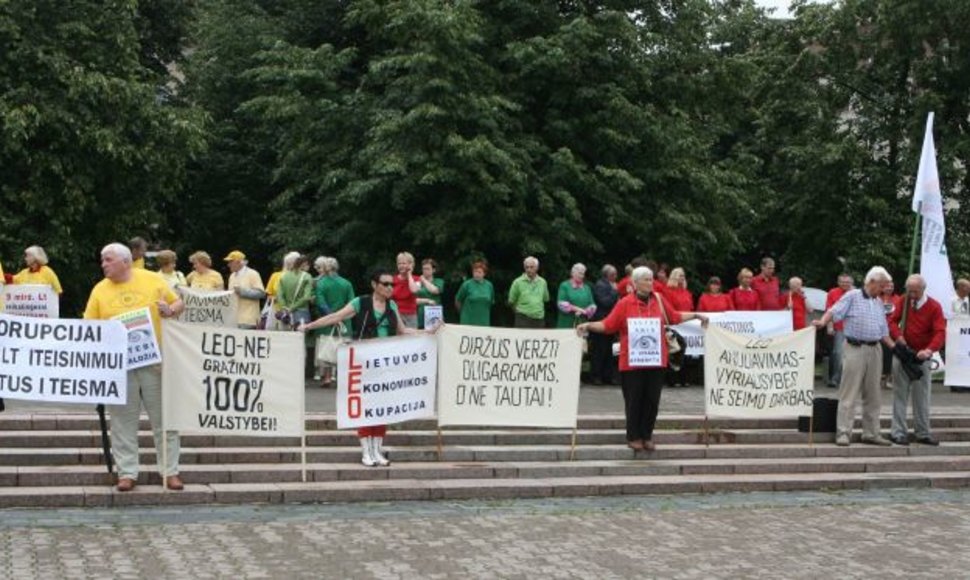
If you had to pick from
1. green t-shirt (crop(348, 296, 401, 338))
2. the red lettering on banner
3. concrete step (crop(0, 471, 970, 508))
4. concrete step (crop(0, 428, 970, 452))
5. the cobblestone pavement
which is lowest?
the cobblestone pavement

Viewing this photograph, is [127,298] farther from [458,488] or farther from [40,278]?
[40,278]

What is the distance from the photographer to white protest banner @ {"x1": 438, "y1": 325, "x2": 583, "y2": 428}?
13.4 m

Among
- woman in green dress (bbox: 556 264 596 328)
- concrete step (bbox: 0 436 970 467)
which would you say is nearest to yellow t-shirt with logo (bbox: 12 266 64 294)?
concrete step (bbox: 0 436 970 467)

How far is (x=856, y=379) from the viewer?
49.0ft

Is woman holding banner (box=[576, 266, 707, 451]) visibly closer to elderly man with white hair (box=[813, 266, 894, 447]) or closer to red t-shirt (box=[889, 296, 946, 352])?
elderly man with white hair (box=[813, 266, 894, 447])

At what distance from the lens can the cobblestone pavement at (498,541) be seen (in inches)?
351

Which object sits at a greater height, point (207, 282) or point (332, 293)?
point (207, 282)

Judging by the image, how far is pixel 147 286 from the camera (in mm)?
11484

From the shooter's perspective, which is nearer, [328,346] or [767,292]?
[328,346]

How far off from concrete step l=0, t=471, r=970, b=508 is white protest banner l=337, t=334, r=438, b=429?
70cm

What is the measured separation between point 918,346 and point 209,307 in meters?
8.93

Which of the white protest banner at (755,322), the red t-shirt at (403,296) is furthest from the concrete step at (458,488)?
the white protest banner at (755,322)

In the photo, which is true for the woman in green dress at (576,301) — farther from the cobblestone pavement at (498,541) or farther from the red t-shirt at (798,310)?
the cobblestone pavement at (498,541)

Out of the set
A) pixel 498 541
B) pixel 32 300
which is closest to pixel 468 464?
pixel 498 541
